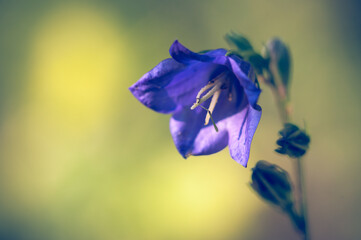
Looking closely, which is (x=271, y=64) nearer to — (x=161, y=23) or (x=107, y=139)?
(x=107, y=139)

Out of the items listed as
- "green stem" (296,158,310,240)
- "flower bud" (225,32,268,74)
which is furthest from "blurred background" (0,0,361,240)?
"flower bud" (225,32,268,74)

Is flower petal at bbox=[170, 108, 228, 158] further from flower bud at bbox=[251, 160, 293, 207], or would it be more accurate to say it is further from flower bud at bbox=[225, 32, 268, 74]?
flower bud at bbox=[225, 32, 268, 74]

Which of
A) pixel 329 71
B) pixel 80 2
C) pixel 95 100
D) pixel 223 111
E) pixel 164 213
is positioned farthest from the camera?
pixel 80 2

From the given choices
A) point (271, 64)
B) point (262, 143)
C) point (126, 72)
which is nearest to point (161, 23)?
point (126, 72)

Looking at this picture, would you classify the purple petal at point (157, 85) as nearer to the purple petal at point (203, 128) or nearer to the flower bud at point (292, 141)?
the purple petal at point (203, 128)

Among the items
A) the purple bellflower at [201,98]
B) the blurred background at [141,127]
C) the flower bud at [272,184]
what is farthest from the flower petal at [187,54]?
the blurred background at [141,127]
